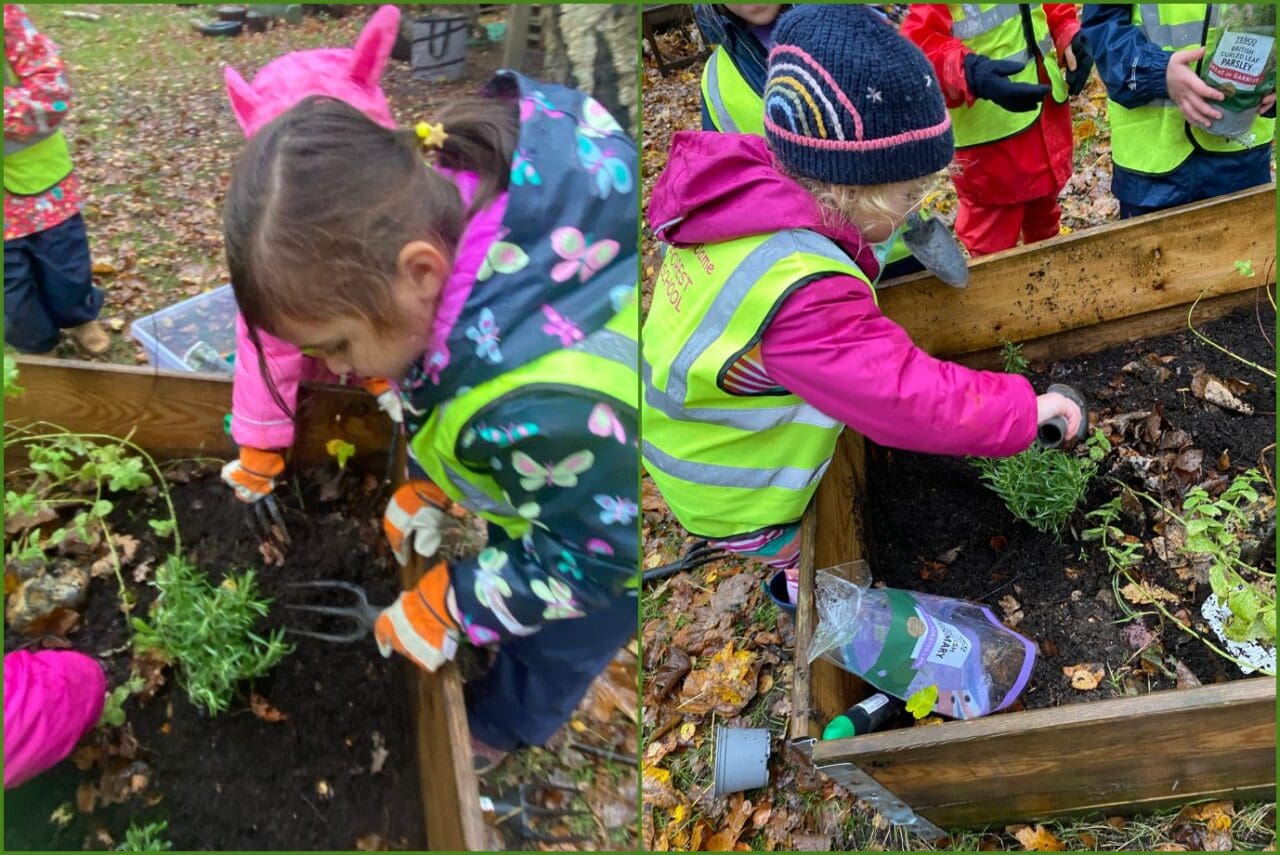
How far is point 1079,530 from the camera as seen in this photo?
2268 mm

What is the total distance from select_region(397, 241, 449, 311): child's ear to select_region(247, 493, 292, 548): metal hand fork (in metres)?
1.00

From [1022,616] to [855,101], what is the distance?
1.40 m

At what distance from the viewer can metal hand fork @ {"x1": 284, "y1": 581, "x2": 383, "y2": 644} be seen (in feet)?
6.54

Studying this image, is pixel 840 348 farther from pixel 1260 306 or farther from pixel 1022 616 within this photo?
pixel 1260 306

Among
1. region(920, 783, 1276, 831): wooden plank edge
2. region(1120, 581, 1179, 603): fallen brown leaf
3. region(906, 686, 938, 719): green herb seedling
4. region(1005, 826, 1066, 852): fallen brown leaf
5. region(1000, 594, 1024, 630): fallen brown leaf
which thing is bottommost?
region(1005, 826, 1066, 852): fallen brown leaf

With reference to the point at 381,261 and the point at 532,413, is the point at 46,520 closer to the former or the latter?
the point at 381,261

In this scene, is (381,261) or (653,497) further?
(653,497)

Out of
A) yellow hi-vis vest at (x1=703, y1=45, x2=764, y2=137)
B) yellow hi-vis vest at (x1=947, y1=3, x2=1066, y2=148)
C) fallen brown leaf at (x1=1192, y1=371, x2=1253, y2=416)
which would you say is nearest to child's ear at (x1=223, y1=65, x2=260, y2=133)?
yellow hi-vis vest at (x1=703, y1=45, x2=764, y2=137)

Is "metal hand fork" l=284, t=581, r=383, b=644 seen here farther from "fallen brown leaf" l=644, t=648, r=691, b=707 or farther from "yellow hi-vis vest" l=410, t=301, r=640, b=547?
"fallen brown leaf" l=644, t=648, r=691, b=707

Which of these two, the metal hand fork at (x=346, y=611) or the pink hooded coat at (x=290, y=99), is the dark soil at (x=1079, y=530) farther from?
the pink hooded coat at (x=290, y=99)

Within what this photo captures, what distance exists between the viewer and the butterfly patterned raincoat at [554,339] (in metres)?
1.39

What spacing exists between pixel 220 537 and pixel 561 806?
1.11 meters

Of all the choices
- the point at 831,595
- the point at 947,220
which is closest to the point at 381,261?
the point at 831,595

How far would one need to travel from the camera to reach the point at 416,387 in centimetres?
158
